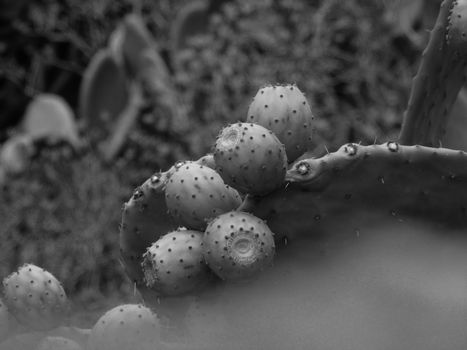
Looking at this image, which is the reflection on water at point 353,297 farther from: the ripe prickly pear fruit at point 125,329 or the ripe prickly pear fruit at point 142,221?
the ripe prickly pear fruit at point 142,221

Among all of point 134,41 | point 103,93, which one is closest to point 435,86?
point 134,41

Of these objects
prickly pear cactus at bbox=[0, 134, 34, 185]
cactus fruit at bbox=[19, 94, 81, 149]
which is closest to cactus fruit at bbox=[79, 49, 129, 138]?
cactus fruit at bbox=[19, 94, 81, 149]

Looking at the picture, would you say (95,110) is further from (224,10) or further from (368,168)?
(368,168)

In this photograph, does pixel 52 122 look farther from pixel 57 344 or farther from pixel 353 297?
pixel 353 297

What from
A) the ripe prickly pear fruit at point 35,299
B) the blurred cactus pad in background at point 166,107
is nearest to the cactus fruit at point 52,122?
the blurred cactus pad in background at point 166,107

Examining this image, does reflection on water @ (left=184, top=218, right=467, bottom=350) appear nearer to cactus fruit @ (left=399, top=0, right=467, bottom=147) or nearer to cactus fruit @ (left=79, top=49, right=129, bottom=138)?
cactus fruit @ (left=399, top=0, right=467, bottom=147)

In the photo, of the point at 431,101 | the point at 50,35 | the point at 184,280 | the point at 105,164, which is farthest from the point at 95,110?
the point at 184,280
